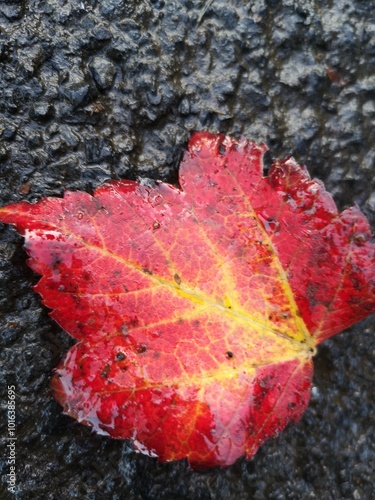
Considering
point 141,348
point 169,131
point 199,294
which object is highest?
point 169,131

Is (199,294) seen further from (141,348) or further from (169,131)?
(169,131)

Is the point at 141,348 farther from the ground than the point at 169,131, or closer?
closer

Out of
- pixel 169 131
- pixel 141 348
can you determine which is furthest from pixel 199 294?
pixel 169 131

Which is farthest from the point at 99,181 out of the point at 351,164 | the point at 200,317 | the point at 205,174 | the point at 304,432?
the point at 304,432

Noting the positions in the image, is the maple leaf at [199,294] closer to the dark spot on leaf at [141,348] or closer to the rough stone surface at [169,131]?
the dark spot on leaf at [141,348]

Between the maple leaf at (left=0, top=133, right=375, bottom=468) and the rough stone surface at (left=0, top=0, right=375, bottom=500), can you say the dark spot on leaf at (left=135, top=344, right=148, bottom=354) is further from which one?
the rough stone surface at (left=0, top=0, right=375, bottom=500)

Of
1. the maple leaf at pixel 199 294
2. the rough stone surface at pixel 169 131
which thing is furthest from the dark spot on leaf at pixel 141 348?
the rough stone surface at pixel 169 131
